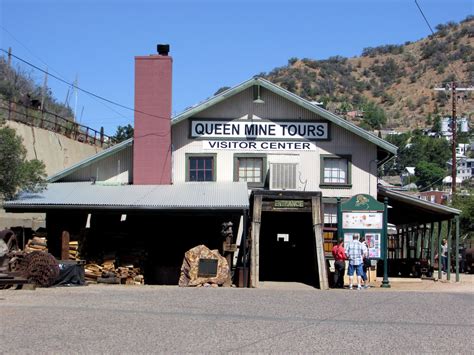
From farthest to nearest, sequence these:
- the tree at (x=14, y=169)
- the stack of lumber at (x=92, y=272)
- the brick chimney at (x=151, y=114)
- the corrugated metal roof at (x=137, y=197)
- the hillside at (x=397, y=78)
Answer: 1. the hillside at (x=397, y=78)
2. the brick chimney at (x=151, y=114)
3. the stack of lumber at (x=92, y=272)
4. the corrugated metal roof at (x=137, y=197)
5. the tree at (x=14, y=169)

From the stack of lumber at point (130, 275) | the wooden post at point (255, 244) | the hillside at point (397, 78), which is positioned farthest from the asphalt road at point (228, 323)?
the hillside at point (397, 78)

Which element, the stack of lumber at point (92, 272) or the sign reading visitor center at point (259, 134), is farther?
the sign reading visitor center at point (259, 134)

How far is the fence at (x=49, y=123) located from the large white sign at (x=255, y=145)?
370 inches

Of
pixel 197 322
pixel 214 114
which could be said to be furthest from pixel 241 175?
pixel 197 322

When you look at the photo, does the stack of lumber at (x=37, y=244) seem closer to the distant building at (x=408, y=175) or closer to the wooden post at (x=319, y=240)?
the wooden post at (x=319, y=240)

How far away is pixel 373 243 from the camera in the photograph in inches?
989

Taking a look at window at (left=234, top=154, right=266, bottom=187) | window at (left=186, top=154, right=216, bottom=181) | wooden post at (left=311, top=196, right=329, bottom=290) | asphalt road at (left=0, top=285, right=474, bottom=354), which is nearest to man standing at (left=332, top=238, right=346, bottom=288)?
wooden post at (left=311, top=196, right=329, bottom=290)

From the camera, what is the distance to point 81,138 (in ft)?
148

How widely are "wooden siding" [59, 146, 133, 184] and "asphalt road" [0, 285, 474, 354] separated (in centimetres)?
921

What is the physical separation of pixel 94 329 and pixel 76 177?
17565mm

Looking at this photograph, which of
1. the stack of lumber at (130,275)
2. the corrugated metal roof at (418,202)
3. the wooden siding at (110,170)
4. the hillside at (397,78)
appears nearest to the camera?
the stack of lumber at (130,275)

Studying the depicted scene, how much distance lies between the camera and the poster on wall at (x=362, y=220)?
2511 centimetres

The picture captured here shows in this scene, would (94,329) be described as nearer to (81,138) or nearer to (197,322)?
(197,322)

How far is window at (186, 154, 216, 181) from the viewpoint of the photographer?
2903cm
